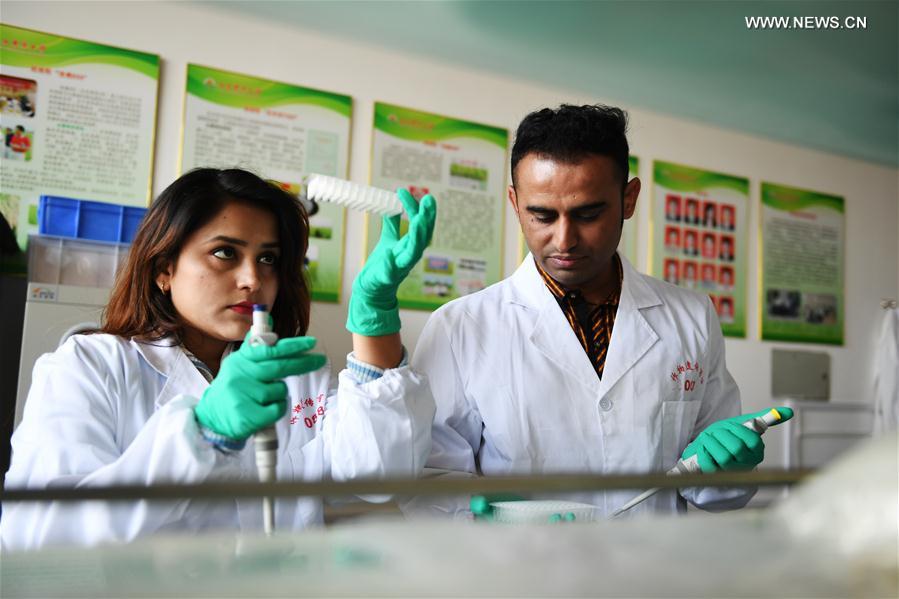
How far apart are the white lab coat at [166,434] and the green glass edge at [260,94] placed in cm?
224

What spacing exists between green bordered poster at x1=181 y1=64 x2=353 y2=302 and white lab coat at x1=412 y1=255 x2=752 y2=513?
173 centimetres

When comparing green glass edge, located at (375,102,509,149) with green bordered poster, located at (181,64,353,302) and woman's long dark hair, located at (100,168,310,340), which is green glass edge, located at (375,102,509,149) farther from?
woman's long dark hair, located at (100,168,310,340)

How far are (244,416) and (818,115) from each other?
447 centimetres

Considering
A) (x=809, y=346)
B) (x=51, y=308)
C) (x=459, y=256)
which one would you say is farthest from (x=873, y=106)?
(x=51, y=308)

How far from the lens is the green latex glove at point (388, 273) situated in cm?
126

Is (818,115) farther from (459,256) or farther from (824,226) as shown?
(459,256)

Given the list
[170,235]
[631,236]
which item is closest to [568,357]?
[170,235]

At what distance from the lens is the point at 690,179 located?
4594 millimetres

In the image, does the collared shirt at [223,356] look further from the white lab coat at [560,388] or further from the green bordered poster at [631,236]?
the green bordered poster at [631,236]

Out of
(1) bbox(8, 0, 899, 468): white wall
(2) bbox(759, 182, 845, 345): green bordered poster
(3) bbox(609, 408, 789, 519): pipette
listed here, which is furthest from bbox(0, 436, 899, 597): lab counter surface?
(2) bbox(759, 182, 845, 345): green bordered poster

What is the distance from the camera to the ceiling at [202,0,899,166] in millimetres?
3332

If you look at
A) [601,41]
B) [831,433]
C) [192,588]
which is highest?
[601,41]

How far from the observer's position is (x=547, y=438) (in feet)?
5.22

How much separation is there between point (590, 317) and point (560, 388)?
0.25 m
